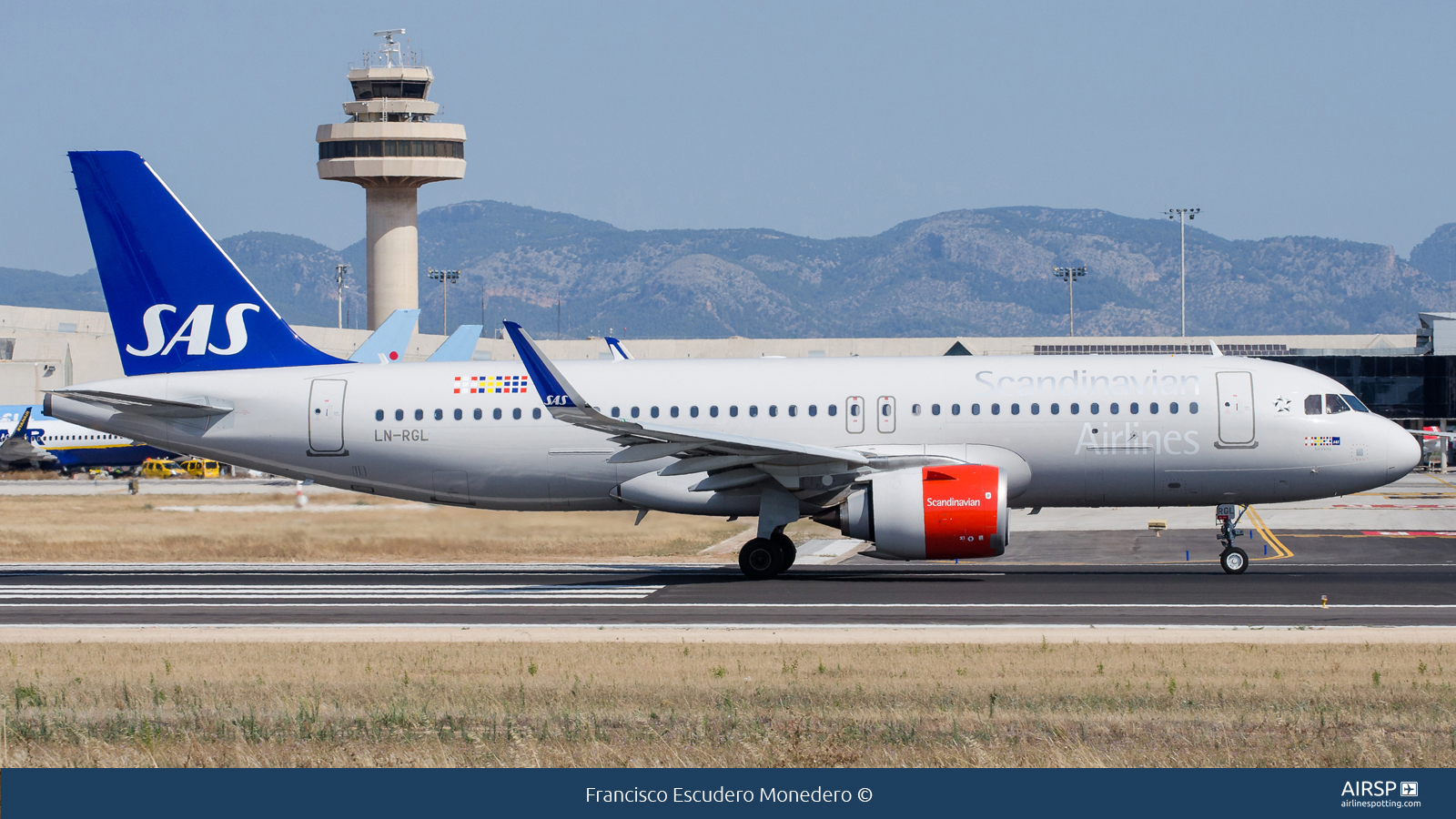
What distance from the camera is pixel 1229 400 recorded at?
1099 inches

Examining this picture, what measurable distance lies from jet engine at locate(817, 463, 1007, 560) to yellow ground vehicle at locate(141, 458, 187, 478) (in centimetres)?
6677

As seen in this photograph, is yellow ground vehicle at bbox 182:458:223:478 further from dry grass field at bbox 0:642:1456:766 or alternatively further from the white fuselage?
dry grass field at bbox 0:642:1456:766

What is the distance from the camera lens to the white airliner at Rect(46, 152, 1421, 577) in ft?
89.0

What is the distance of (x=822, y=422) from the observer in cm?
2841

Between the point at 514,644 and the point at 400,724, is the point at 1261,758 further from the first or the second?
the point at 514,644

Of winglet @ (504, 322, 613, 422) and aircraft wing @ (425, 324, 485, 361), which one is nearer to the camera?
winglet @ (504, 322, 613, 422)

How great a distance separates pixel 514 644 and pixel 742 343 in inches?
2932

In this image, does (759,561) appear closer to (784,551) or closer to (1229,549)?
(784,551)

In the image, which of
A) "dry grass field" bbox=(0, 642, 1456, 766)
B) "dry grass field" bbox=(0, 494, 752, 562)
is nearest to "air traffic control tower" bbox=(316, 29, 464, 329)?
"dry grass field" bbox=(0, 494, 752, 562)

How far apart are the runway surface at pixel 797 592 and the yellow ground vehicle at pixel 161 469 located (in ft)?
183

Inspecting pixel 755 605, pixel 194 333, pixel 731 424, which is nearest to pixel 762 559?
pixel 731 424

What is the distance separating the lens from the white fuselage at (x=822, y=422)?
27.8 metres

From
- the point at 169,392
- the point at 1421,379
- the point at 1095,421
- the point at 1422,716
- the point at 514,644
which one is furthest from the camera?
the point at 1421,379

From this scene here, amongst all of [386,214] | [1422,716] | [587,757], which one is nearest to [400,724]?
[587,757]
